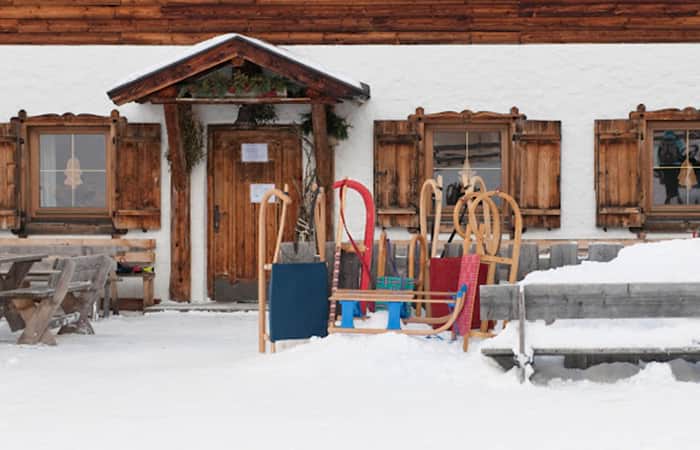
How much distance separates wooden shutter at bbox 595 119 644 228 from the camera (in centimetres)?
1205

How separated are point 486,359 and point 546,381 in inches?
17.4

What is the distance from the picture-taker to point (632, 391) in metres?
5.61

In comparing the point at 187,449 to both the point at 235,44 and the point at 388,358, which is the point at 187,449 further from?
the point at 235,44

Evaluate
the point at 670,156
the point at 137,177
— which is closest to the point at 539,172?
the point at 670,156

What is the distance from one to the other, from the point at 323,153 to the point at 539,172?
100 inches

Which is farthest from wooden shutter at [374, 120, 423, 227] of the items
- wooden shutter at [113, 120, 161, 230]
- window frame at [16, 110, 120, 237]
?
window frame at [16, 110, 120, 237]

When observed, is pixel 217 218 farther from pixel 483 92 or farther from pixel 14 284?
pixel 14 284

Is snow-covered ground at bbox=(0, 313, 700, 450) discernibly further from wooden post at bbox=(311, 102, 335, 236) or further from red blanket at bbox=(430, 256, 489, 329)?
wooden post at bbox=(311, 102, 335, 236)

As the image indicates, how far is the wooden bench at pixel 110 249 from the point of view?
→ 1136 centimetres

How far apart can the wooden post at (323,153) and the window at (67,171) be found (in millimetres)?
2634

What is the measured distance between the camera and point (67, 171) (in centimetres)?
1249

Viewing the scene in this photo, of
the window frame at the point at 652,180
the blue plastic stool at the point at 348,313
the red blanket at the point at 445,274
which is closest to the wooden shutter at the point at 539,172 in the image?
the window frame at the point at 652,180

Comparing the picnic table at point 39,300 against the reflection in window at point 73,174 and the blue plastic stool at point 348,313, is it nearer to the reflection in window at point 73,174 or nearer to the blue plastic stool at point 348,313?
the blue plastic stool at point 348,313

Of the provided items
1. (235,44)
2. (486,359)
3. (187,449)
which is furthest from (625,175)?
(187,449)
